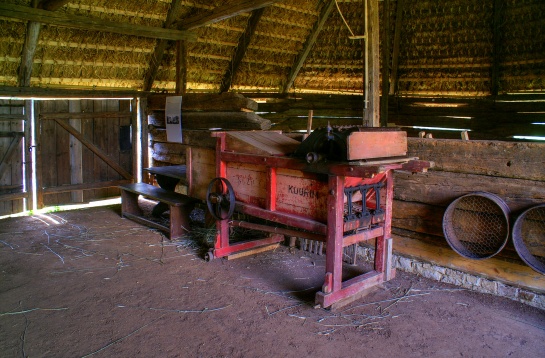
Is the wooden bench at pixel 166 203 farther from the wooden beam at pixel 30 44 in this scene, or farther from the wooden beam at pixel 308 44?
the wooden beam at pixel 308 44

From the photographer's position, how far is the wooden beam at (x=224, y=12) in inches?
247

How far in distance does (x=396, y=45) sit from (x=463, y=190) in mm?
5368

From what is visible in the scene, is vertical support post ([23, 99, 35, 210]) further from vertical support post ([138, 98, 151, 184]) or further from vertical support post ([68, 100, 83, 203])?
vertical support post ([138, 98, 151, 184])

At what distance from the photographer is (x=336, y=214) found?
13.1ft

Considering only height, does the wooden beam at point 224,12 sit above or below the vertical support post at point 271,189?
above

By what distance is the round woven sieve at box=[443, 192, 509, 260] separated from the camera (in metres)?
4.35

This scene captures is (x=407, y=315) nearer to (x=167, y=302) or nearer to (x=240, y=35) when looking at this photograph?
(x=167, y=302)

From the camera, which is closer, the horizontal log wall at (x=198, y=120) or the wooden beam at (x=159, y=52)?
the horizontal log wall at (x=198, y=120)

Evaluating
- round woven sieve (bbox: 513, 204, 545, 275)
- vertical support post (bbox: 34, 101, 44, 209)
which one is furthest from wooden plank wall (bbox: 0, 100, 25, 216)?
round woven sieve (bbox: 513, 204, 545, 275)

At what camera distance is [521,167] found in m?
4.30

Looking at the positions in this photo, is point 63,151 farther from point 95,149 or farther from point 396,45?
point 396,45

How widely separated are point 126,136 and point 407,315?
6606 mm

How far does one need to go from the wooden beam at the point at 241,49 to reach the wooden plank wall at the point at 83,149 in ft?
6.80

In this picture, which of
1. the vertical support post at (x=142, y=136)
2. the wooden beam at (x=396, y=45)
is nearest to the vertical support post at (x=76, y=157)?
the vertical support post at (x=142, y=136)
